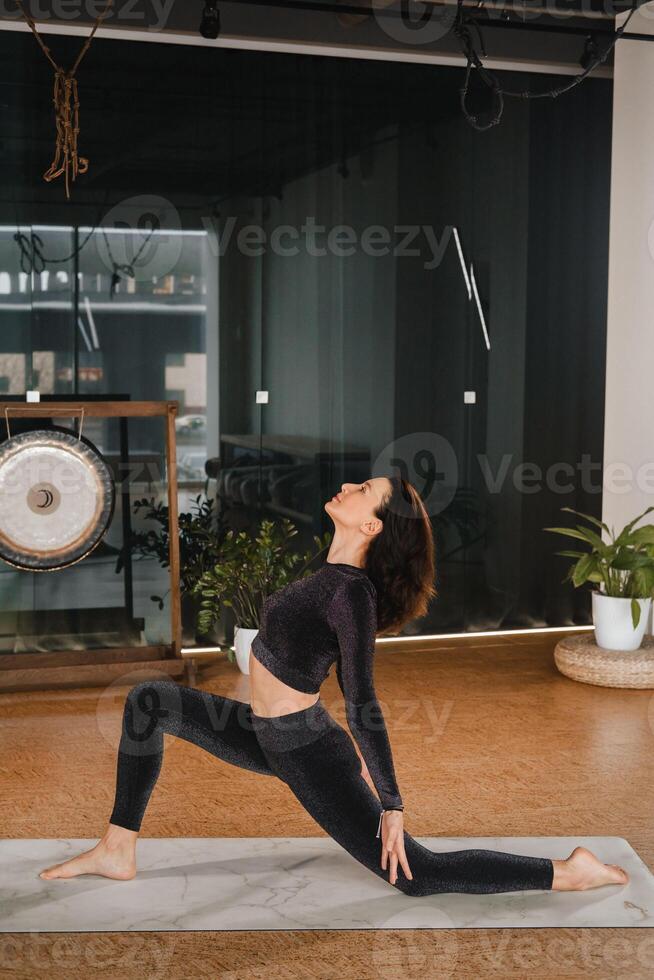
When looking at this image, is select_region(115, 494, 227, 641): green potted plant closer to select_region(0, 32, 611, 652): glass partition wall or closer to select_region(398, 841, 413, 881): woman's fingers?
select_region(0, 32, 611, 652): glass partition wall

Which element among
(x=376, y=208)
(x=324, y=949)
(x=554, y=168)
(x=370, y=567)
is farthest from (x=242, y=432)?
(x=324, y=949)

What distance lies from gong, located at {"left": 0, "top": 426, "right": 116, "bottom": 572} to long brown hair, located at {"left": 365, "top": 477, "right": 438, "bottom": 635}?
1887mm

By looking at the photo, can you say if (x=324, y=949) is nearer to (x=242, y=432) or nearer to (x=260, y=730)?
(x=260, y=730)

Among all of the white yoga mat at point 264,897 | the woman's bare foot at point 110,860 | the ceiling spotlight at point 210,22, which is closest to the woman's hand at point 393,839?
the white yoga mat at point 264,897

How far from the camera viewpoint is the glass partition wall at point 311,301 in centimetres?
435

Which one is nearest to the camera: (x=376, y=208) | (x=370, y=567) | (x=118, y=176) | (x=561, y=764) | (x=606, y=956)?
(x=606, y=956)

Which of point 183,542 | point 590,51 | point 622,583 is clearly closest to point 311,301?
point 183,542

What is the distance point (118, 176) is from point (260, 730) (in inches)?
108

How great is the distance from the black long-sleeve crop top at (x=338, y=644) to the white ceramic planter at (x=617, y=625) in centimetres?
220

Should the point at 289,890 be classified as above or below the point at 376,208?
below

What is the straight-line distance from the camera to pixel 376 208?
185 inches

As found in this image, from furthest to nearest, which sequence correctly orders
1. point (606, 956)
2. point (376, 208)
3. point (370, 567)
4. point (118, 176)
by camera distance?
point (376, 208) < point (118, 176) < point (370, 567) < point (606, 956)

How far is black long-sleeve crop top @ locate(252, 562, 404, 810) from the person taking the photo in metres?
2.20

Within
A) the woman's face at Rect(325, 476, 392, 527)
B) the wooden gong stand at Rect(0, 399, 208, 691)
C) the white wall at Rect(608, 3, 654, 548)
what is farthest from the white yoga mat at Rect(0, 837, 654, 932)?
the white wall at Rect(608, 3, 654, 548)
